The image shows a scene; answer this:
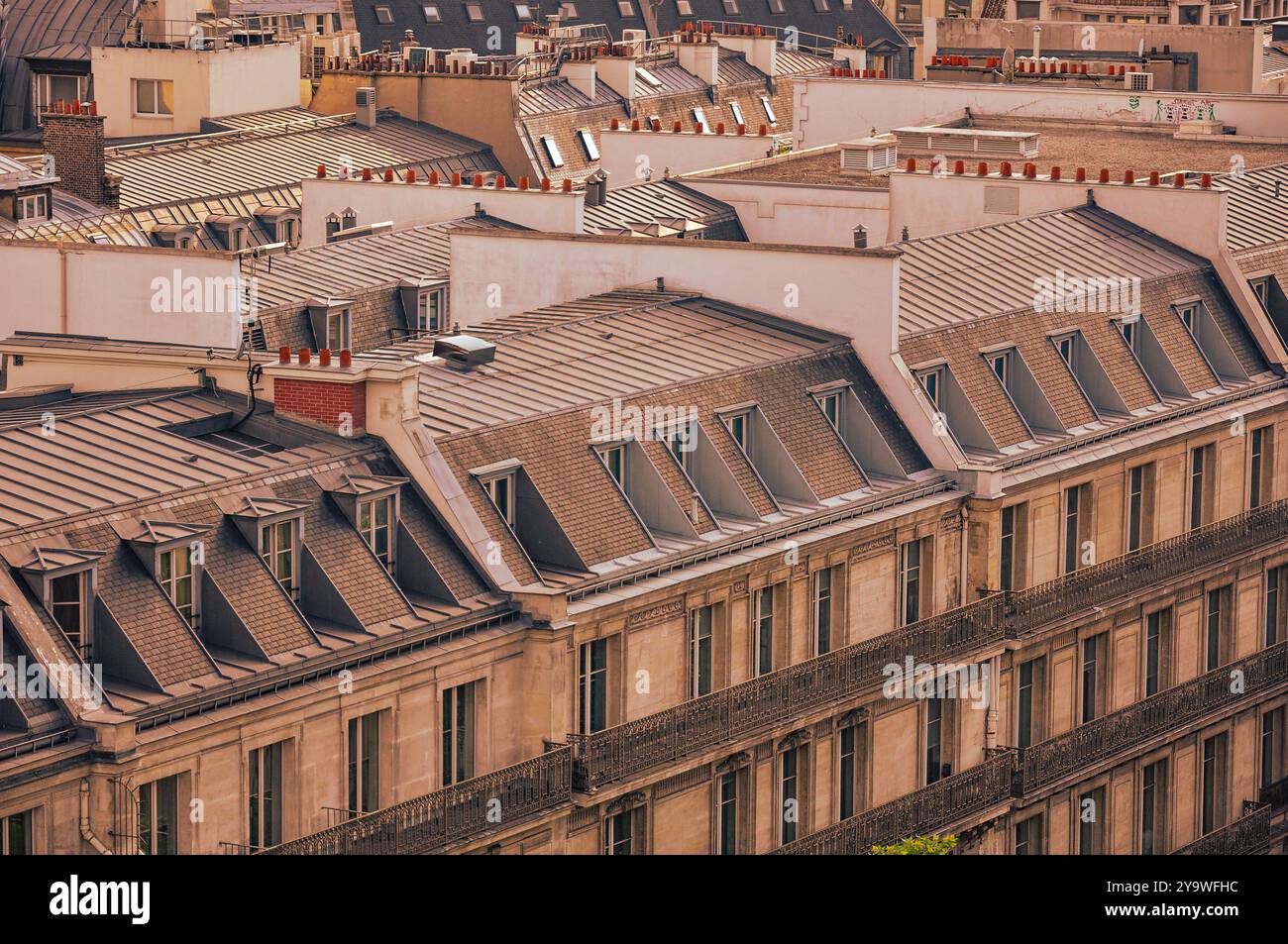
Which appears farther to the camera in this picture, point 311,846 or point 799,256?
point 799,256

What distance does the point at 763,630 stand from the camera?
209ft

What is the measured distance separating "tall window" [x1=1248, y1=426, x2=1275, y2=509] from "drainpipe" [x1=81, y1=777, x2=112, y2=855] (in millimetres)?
35435

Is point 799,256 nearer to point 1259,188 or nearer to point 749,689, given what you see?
point 749,689

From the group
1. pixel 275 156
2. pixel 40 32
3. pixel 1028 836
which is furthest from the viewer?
pixel 40 32

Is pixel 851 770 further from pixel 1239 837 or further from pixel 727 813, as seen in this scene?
pixel 1239 837

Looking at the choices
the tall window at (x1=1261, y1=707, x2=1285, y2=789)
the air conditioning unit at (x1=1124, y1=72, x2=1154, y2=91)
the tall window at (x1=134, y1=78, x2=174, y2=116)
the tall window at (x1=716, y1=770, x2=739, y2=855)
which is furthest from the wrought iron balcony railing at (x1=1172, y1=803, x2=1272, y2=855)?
the tall window at (x1=134, y1=78, x2=174, y2=116)

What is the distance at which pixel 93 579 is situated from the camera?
52031 millimetres

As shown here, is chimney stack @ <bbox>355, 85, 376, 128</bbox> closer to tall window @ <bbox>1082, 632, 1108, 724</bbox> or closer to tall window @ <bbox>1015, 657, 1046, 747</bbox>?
tall window @ <bbox>1082, 632, 1108, 724</bbox>

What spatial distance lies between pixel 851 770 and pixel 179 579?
16.4 m

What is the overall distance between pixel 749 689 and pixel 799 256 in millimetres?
11378

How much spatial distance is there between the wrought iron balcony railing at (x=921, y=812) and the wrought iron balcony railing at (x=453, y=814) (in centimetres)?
678

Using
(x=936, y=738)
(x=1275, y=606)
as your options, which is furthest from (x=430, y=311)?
(x=1275, y=606)
